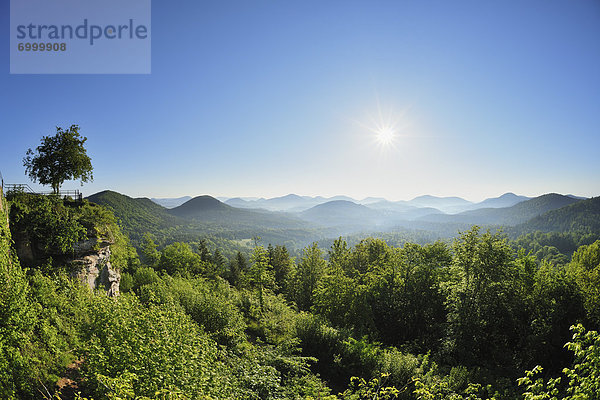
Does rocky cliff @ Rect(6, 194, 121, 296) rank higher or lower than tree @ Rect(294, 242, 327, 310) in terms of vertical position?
higher

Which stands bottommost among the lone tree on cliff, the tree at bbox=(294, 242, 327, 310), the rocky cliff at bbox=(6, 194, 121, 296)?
the tree at bbox=(294, 242, 327, 310)

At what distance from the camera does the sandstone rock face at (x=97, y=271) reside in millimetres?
16009

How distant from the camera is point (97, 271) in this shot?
17344 millimetres

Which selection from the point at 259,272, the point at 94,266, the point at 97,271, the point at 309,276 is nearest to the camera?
the point at 94,266

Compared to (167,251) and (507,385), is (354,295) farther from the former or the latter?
(167,251)

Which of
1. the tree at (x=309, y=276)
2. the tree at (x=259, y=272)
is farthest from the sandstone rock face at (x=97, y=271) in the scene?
the tree at (x=309, y=276)

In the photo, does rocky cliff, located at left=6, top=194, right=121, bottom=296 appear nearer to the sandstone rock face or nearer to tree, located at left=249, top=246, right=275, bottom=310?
the sandstone rock face

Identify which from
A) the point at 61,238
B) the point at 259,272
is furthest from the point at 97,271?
the point at 259,272

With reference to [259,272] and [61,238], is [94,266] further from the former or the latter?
[259,272]

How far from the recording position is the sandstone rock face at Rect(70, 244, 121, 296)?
16009 mm

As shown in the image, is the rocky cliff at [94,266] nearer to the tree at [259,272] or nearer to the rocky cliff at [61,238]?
the rocky cliff at [61,238]

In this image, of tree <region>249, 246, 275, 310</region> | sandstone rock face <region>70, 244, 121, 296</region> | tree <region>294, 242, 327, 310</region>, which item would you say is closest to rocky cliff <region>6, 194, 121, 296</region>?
sandstone rock face <region>70, 244, 121, 296</region>

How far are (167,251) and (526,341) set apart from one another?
44.5 metres

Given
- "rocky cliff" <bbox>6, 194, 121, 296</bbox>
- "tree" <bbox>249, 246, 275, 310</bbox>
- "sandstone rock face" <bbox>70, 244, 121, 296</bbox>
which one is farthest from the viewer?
"tree" <bbox>249, 246, 275, 310</bbox>
